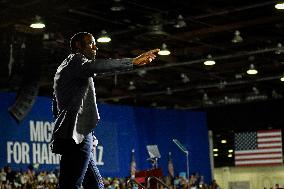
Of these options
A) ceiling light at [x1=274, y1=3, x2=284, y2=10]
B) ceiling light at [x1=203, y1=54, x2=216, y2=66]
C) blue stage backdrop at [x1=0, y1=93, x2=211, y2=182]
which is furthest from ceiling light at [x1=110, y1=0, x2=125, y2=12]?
ceiling light at [x1=203, y1=54, x2=216, y2=66]

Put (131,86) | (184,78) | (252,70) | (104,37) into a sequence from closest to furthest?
(104,37)
(252,70)
(184,78)
(131,86)

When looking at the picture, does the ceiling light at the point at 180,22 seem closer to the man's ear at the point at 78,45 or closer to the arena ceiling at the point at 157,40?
the arena ceiling at the point at 157,40

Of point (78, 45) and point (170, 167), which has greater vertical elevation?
point (170, 167)

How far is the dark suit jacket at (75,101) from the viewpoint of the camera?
3.27 m

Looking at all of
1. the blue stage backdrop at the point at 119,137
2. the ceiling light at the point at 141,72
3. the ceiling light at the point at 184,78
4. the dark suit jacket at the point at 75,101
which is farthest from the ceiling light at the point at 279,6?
the dark suit jacket at the point at 75,101

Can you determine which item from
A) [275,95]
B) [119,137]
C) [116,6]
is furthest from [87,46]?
[275,95]

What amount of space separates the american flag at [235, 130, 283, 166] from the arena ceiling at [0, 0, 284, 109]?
2.47 m

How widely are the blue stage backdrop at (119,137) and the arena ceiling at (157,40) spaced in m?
1.12

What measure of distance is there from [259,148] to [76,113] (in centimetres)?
2356

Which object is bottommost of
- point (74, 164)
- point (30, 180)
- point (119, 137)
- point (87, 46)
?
point (74, 164)

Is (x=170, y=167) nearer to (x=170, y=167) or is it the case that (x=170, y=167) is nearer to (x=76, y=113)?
(x=170, y=167)

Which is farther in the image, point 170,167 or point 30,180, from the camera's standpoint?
point 170,167

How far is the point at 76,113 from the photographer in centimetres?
331

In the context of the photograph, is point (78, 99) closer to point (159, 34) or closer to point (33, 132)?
point (159, 34)
